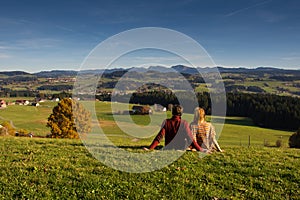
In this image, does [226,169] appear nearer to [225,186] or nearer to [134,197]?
[225,186]

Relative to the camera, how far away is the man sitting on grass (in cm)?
1413

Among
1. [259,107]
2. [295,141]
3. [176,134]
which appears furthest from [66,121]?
[259,107]

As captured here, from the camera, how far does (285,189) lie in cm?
1071

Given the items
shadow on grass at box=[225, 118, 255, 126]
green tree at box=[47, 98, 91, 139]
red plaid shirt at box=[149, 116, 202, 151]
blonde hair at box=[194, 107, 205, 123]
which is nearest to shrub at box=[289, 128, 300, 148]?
green tree at box=[47, 98, 91, 139]

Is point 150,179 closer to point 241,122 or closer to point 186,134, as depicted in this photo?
point 186,134

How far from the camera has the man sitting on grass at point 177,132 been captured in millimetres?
14133

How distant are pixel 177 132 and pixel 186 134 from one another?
1.63 ft

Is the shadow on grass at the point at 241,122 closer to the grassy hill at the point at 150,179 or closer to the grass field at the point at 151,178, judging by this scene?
the grass field at the point at 151,178

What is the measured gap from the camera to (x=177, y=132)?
14.4 m

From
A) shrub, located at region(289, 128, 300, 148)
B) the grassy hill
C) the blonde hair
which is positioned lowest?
shrub, located at region(289, 128, 300, 148)

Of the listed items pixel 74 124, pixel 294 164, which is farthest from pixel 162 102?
pixel 294 164

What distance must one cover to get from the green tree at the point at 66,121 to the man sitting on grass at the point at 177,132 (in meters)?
46.9

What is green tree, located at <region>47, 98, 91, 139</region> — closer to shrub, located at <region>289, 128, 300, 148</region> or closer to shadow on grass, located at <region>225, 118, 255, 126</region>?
shrub, located at <region>289, 128, 300, 148</region>

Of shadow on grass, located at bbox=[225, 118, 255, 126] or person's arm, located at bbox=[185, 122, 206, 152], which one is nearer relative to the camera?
person's arm, located at bbox=[185, 122, 206, 152]
